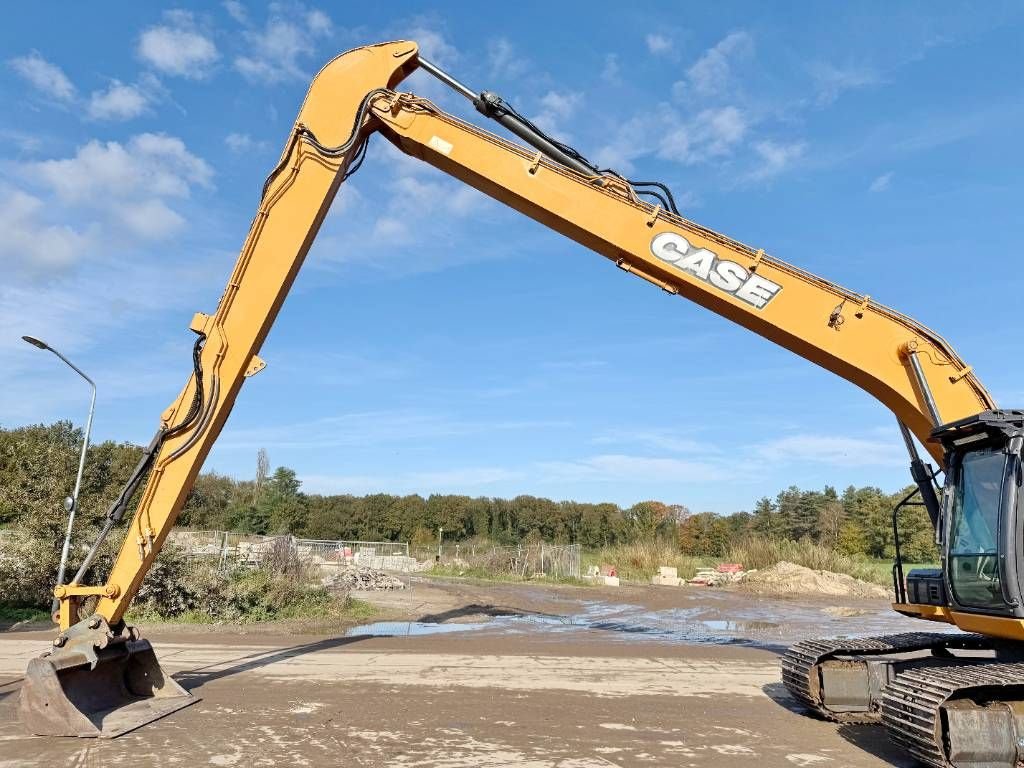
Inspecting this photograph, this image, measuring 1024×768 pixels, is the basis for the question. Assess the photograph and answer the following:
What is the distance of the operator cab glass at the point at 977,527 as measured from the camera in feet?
20.8

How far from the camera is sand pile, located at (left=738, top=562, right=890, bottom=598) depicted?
31.4 metres

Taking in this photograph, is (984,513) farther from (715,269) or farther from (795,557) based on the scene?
(795,557)

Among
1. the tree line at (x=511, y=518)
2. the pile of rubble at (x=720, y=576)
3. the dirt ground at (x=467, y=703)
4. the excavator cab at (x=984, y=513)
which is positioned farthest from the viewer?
the tree line at (x=511, y=518)

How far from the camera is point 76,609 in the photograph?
→ 316 inches

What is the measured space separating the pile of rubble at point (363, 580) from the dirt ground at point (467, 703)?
611 centimetres

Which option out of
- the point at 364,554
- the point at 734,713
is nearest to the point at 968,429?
the point at 734,713

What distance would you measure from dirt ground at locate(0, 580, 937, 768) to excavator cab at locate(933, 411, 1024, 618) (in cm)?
173

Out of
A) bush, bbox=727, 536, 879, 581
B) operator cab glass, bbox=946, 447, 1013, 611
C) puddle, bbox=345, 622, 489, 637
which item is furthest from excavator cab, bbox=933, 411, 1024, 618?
bush, bbox=727, 536, 879, 581

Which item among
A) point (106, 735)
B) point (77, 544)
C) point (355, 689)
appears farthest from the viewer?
point (77, 544)

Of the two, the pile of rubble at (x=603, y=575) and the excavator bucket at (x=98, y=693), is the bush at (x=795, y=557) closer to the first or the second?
the pile of rubble at (x=603, y=575)

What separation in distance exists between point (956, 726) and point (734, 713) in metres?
3.14

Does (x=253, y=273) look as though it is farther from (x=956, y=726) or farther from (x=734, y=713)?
(x=956, y=726)

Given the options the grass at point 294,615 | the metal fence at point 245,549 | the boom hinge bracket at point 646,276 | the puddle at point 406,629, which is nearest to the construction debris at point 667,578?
the metal fence at point 245,549

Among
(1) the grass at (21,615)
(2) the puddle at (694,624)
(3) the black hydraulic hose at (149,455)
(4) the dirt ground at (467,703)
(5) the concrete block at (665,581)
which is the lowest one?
(1) the grass at (21,615)
